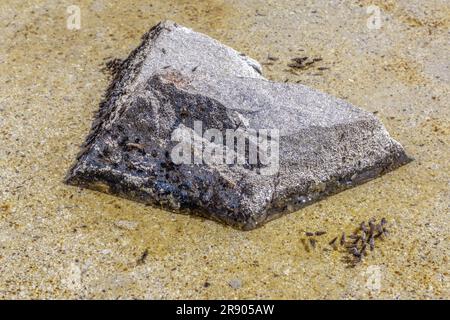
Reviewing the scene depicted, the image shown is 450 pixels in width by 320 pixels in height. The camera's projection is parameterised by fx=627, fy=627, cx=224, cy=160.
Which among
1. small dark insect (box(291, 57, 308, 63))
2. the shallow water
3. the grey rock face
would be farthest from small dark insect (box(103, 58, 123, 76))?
small dark insect (box(291, 57, 308, 63))

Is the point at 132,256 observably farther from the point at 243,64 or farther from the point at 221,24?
the point at 221,24

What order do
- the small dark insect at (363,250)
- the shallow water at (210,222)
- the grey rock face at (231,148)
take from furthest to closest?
1. the grey rock face at (231,148)
2. the small dark insect at (363,250)
3. the shallow water at (210,222)

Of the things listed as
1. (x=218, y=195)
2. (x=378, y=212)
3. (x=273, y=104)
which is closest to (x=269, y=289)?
(x=218, y=195)

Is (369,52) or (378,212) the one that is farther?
(369,52)

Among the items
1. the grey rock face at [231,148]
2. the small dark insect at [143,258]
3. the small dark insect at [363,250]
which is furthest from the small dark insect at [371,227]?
the small dark insect at [143,258]

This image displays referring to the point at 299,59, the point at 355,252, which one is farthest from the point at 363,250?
the point at 299,59

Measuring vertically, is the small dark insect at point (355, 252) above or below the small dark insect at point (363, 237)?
below

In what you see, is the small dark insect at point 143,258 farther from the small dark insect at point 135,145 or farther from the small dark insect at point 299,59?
the small dark insect at point 299,59

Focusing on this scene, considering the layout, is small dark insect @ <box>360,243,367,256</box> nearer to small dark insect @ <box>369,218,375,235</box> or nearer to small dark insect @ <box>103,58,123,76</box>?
small dark insect @ <box>369,218,375,235</box>
